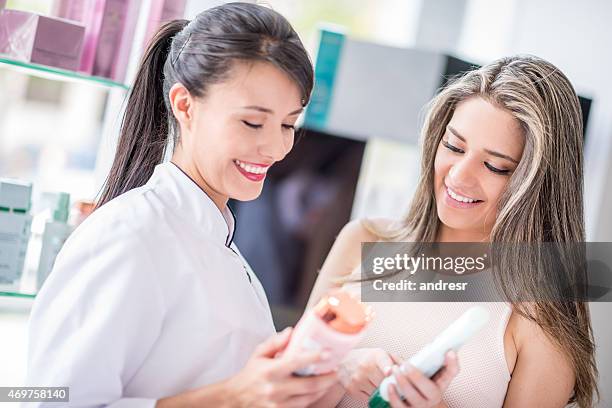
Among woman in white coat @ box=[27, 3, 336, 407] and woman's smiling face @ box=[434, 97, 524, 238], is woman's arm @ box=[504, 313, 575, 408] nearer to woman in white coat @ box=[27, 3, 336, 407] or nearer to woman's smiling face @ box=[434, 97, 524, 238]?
woman's smiling face @ box=[434, 97, 524, 238]

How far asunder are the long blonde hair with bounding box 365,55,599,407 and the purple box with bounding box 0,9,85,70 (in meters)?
0.63

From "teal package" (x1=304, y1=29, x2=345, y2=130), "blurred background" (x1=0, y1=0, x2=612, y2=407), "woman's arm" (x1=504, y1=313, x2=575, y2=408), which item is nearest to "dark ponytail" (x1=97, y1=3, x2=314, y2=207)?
"blurred background" (x1=0, y1=0, x2=612, y2=407)

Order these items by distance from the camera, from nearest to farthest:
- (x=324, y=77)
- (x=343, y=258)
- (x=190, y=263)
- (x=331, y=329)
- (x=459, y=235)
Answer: (x=331, y=329)
(x=190, y=263)
(x=459, y=235)
(x=343, y=258)
(x=324, y=77)

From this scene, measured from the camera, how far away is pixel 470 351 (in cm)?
106

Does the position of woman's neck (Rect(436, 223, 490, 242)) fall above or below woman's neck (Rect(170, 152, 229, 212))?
below

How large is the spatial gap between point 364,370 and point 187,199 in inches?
12.0

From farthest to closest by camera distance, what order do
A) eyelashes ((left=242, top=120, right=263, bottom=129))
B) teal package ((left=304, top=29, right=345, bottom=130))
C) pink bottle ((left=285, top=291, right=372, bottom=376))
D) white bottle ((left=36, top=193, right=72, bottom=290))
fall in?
teal package ((left=304, top=29, right=345, bottom=130)) → white bottle ((left=36, top=193, right=72, bottom=290)) → eyelashes ((left=242, top=120, right=263, bottom=129)) → pink bottle ((left=285, top=291, right=372, bottom=376))

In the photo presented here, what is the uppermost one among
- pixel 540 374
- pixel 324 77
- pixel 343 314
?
pixel 324 77

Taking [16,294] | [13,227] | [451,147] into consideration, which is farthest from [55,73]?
[451,147]

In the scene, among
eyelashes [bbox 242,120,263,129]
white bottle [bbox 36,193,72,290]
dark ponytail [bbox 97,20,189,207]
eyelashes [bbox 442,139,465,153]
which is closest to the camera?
eyelashes [bbox 242,120,263,129]

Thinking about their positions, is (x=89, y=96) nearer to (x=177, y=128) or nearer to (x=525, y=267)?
(x=177, y=128)

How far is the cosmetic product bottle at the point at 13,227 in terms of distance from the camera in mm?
1156

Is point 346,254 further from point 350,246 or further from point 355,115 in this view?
point 355,115

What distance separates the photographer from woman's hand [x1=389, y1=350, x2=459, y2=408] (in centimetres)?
80
